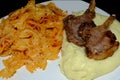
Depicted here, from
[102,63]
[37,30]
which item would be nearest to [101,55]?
[102,63]

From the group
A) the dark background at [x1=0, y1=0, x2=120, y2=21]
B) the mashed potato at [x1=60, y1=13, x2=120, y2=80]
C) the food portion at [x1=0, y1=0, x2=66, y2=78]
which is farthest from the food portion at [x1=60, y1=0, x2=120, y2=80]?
the dark background at [x1=0, y1=0, x2=120, y2=21]

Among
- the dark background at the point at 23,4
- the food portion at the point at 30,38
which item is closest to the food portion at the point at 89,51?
the food portion at the point at 30,38

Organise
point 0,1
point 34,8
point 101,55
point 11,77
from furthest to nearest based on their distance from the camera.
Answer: point 0,1
point 34,8
point 11,77
point 101,55

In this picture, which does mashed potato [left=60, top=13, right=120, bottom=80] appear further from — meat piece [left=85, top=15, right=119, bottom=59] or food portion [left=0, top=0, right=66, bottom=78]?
food portion [left=0, top=0, right=66, bottom=78]

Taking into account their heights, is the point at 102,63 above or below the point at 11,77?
above

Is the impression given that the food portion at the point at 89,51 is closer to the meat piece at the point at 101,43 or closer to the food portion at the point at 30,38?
the meat piece at the point at 101,43

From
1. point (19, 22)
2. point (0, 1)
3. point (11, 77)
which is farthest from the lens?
point (0, 1)

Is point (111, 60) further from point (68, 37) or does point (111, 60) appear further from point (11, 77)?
point (11, 77)
